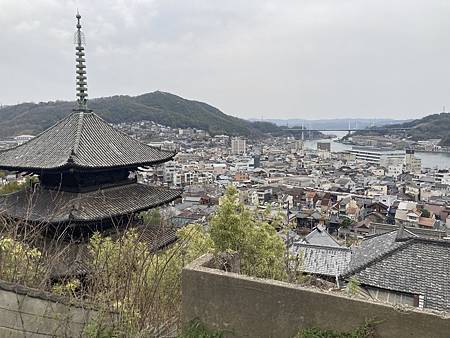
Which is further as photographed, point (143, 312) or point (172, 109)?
point (172, 109)

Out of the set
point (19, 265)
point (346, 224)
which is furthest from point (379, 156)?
point (19, 265)

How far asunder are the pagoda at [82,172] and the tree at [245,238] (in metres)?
3.96

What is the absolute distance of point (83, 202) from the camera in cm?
1108

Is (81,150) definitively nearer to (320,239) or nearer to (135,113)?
(320,239)

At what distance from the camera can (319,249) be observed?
61.2 ft

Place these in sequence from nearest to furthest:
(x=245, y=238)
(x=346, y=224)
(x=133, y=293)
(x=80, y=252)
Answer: (x=133, y=293)
(x=245, y=238)
(x=80, y=252)
(x=346, y=224)

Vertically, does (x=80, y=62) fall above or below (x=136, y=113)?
below

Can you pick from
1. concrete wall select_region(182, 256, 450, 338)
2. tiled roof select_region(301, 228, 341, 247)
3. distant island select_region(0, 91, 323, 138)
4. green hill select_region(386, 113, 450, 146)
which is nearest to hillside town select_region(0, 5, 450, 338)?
concrete wall select_region(182, 256, 450, 338)

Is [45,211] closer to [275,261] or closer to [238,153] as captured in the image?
[275,261]

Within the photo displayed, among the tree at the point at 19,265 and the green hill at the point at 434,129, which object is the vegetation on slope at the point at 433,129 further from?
the tree at the point at 19,265

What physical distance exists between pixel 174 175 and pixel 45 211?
62.8m

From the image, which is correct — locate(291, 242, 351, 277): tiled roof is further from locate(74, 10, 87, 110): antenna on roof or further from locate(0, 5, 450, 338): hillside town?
locate(74, 10, 87, 110): antenna on roof

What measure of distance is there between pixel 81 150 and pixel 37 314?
25.1 feet

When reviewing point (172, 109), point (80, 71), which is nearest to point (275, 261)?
point (80, 71)
